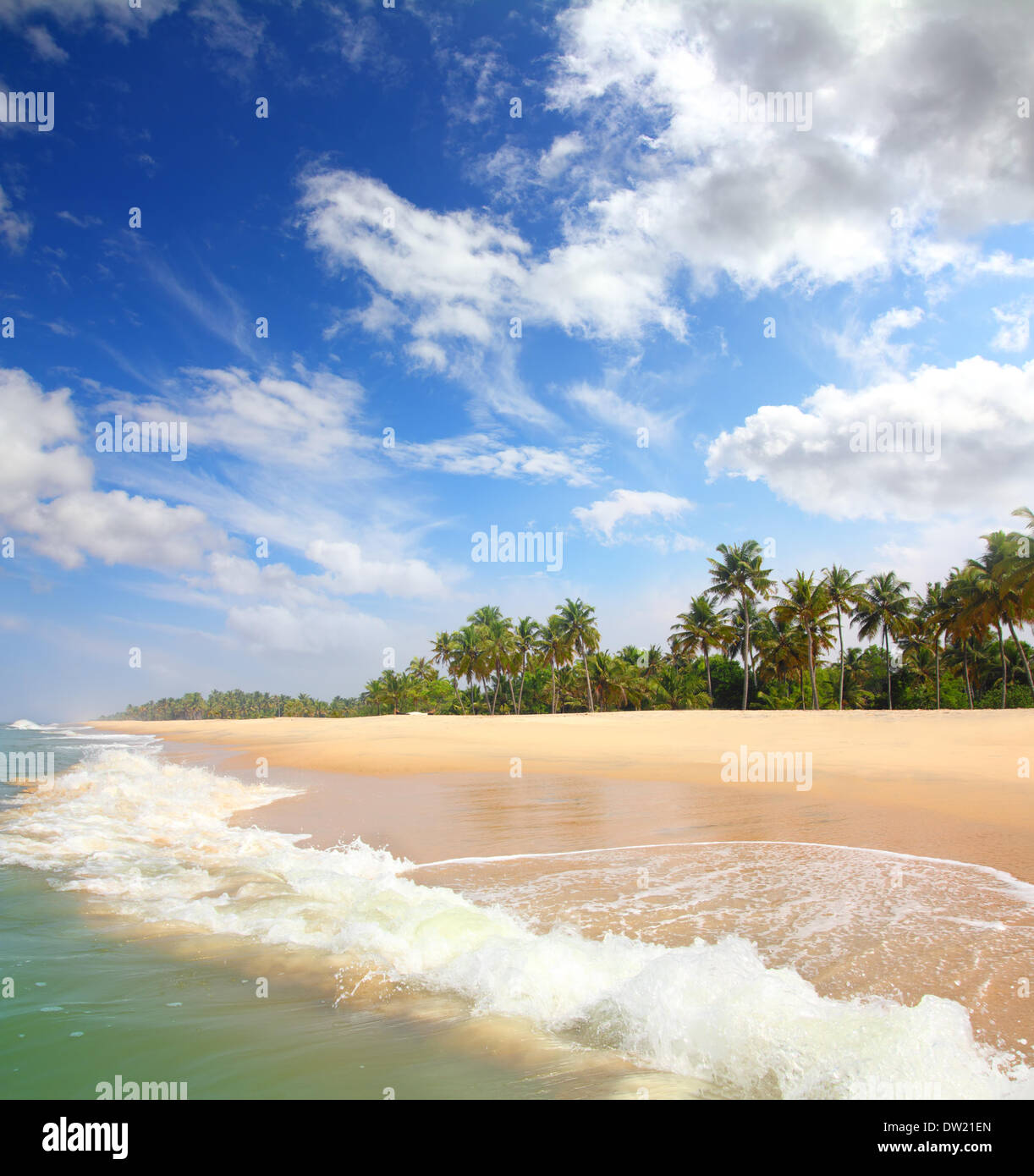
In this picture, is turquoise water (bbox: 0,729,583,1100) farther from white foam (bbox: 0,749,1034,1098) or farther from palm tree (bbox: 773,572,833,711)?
palm tree (bbox: 773,572,833,711)

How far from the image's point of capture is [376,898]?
6.09 meters

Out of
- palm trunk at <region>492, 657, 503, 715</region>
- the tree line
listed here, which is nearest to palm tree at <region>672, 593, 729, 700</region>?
the tree line

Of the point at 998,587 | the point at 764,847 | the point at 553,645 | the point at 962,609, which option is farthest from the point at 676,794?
the point at 553,645

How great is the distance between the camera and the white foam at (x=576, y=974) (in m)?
3.23

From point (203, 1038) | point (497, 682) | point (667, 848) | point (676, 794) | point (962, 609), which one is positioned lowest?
point (497, 682)

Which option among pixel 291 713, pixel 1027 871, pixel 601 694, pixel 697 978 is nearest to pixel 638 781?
pixel 1027 871

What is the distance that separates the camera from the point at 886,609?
5891 centimetres

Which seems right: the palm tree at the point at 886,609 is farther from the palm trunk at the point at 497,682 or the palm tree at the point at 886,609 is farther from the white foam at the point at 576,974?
the white foam at the point at 576,974

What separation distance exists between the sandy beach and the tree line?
82.3 feet

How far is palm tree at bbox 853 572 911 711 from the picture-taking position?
58.8 m

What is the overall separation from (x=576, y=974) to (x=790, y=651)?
196 feet

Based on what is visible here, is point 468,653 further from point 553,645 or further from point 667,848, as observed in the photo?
point 667,848

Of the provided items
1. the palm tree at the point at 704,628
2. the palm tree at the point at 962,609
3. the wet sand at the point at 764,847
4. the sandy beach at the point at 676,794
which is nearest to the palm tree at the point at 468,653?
the palm tree at the point at 704,628
